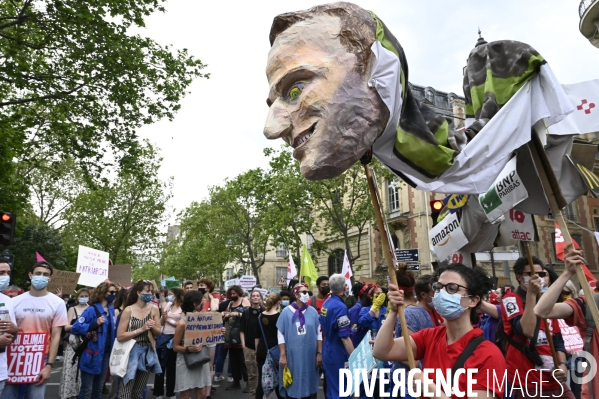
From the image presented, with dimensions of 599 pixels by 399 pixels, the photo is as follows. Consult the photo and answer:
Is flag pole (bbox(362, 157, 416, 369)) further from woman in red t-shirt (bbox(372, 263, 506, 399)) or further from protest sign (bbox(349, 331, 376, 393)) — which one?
protest sign (bbox(349, 331, 376, 393))

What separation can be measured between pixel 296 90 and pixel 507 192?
2.07 metres

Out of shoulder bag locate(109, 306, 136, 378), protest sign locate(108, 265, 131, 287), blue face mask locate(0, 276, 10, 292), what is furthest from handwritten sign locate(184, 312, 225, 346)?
protest sign locate(108, 265, 131, 287)

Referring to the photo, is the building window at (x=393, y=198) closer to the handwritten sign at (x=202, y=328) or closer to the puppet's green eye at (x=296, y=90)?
the handwritten sign at (x=202, y=328)

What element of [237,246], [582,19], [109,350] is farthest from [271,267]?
[109,350]

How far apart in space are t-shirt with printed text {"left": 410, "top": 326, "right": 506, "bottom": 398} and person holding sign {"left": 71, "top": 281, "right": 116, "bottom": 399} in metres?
5.21

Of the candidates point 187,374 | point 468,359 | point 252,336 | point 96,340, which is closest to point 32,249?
point 96,340

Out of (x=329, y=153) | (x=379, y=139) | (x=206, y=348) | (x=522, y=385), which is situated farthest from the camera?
(x=206, y=348)

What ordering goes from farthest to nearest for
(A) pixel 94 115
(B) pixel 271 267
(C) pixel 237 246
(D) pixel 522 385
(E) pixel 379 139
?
(B) pixel 271 267 < (C) pixel 237 246 < (A) pixel 94 115 < (D) pixel 522 385 < (E) pixel 379 139

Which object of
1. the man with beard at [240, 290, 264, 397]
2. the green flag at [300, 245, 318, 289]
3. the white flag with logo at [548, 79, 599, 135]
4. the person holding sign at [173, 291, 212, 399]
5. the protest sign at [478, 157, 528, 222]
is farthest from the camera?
the green flag at [300, 245, 318, 289]

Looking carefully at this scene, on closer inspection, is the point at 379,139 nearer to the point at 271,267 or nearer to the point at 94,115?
the point at 94,115

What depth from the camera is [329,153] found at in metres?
2.50

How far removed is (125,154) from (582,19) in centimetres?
1903

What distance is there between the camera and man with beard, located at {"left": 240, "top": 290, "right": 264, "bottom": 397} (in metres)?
7.71

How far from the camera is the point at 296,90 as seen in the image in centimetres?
264
